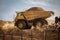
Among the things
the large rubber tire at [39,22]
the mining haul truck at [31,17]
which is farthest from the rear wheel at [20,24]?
the large rubber tire at [39,22]

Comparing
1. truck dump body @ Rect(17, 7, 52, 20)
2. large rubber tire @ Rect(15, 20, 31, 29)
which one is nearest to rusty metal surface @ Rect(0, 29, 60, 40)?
large rubber tire @ Rect(15, 20, 31, 29)

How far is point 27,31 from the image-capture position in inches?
161

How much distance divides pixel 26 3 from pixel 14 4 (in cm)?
25

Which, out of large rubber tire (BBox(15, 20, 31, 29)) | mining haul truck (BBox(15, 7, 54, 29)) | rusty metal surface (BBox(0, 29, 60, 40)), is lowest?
rusty metal surface (BBox(0, 29, 60, 40))

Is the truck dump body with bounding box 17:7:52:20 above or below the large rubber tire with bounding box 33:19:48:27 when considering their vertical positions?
above

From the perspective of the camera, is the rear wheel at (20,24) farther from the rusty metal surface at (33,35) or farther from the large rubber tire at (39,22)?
the large rubber tire at (39,22)

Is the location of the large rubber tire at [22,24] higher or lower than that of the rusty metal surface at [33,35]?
higher

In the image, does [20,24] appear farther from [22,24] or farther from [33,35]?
[33,35]

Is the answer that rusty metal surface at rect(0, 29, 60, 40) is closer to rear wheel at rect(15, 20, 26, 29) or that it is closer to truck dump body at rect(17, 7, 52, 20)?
rear wheel at rect(15, 20, 26, 29)

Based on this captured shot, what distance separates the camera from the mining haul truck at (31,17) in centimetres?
411

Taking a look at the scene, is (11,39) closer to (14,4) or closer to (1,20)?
(1,20)

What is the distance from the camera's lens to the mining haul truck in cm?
411

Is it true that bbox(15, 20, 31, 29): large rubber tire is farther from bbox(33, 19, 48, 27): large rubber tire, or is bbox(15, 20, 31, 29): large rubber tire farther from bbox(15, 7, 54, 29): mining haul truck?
bbox(33, 19, 48, 27): large rubber tire

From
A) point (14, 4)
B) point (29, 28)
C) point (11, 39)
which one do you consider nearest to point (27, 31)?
point (29, 28)
